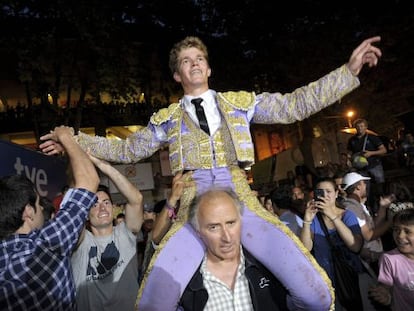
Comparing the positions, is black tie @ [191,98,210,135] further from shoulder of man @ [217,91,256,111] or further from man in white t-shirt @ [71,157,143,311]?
man in white t-shirt @ [71,157,143,311]

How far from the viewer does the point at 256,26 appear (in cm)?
1427

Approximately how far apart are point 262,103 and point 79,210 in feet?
4.75

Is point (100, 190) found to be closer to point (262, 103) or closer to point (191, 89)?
point (191, 89)

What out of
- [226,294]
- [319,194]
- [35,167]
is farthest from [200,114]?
[35,167]

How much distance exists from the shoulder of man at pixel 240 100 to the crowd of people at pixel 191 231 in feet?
0.04

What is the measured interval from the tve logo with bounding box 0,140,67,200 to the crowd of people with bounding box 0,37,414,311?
2055mm

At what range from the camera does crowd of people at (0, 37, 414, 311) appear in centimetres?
230

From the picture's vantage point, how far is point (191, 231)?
273 centimetres

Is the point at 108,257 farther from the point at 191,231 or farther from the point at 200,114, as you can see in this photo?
the point at 200,114

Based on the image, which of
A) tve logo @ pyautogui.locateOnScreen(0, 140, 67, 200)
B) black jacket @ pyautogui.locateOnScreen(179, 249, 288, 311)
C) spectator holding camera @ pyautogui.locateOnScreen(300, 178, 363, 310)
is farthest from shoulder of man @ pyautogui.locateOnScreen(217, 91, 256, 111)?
tve logo @ pyautogui.locateOnScreen(0, 140, 67, 200)

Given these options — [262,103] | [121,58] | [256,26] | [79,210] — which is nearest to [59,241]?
[79,210]

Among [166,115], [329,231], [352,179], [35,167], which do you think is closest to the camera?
[166,115]

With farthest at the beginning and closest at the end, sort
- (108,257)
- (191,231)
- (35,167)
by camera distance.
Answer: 1. (35,167)
2. (108,257)
3. (191,231)

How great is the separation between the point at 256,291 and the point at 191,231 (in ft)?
1.87
